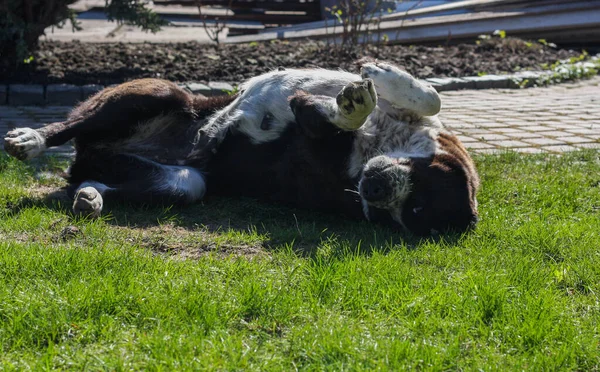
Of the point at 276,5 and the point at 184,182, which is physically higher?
the point at 276,5

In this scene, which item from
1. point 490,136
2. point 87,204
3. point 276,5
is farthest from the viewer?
point 276,5

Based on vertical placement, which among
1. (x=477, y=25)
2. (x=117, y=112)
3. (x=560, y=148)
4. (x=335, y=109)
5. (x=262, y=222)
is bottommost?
(x=262, y=222)

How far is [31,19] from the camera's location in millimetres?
8641

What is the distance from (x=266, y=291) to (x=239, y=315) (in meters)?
0.20

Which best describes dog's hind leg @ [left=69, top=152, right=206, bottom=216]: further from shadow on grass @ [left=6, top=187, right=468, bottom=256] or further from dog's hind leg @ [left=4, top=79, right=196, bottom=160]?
dog's hind leg @ [left=4, top=79, right=196, bottom=160]

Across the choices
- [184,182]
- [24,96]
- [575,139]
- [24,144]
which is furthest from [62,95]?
[575,139]

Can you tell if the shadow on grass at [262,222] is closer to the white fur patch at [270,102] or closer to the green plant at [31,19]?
the white fur patch at [270,102]

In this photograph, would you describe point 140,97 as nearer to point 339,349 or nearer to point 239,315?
point 239,315

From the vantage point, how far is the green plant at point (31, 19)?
8.18 metres

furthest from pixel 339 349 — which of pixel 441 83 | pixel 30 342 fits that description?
pixel 441 83

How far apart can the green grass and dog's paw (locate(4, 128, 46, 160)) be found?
317 millimetres

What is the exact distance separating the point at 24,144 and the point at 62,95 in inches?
138

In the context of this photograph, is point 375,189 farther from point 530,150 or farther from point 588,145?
point 588,145

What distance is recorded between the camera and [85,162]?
16.7 ft
